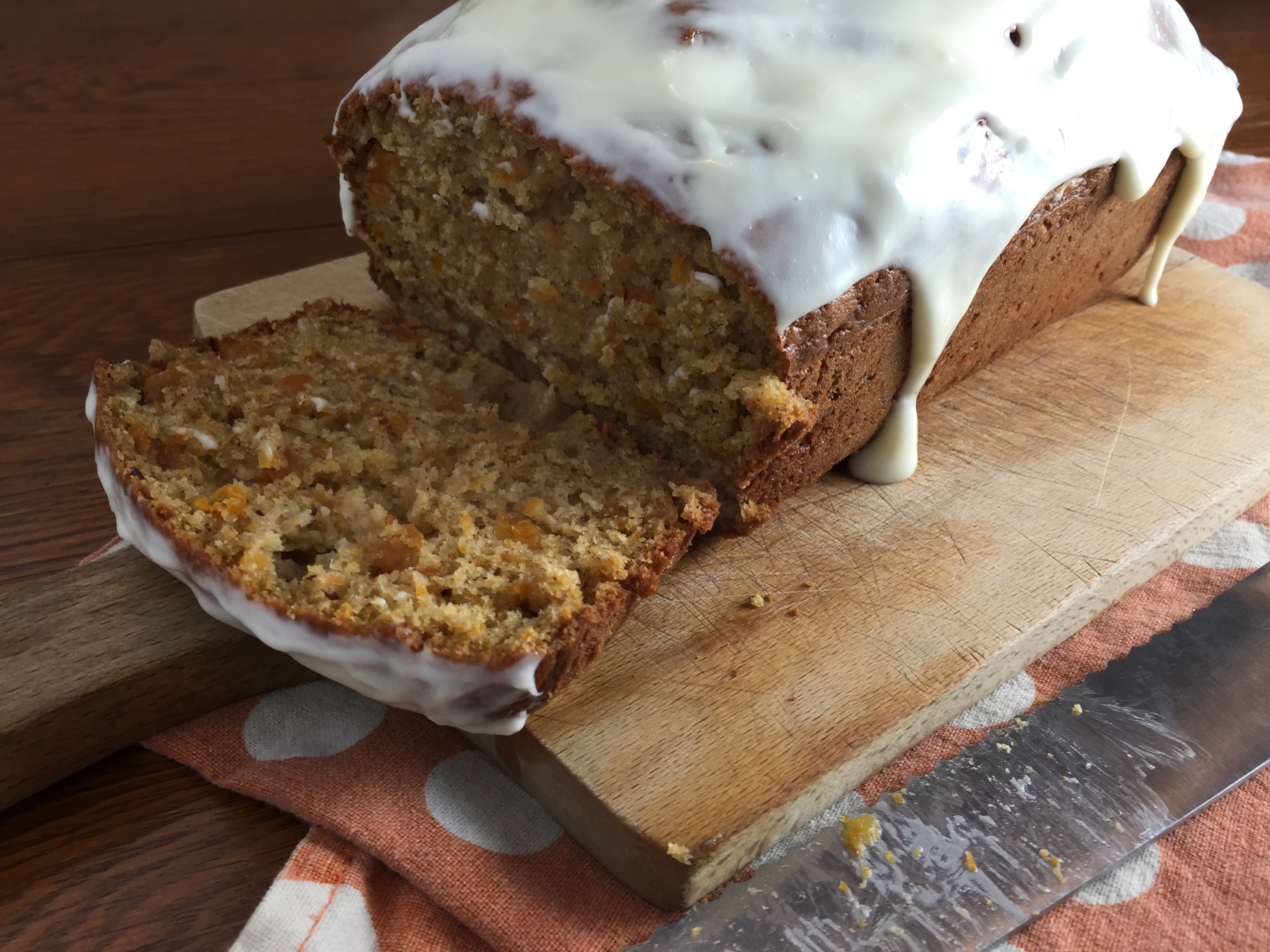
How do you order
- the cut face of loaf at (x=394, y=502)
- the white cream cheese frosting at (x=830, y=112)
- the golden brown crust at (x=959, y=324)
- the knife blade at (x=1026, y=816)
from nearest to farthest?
the knife blade at (x=1026, y=816) → the cut face of loaf at (x=394, y=502) → the white cream cheese frosting at (x=830, y=112) → the golden brown crust at (x=959, y=324)

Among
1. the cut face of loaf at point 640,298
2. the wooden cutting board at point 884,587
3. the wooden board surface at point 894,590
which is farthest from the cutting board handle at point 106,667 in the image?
the cut face of loaf at point 640,298

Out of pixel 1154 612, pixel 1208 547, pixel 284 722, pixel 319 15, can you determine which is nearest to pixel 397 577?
pixel 284 722

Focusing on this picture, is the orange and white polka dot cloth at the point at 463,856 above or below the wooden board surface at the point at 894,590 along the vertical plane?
below

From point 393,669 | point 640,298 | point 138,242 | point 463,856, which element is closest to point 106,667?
point 393,669

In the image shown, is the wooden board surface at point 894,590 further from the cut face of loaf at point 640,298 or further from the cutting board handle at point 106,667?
the cutting board handle at point 106,667

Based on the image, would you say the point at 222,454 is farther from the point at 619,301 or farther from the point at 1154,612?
the point at 1154,612

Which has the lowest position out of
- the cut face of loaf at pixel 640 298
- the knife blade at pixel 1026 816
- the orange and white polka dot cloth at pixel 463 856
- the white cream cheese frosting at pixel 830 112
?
the orange and white polka dot cloth at pixel 463 856
